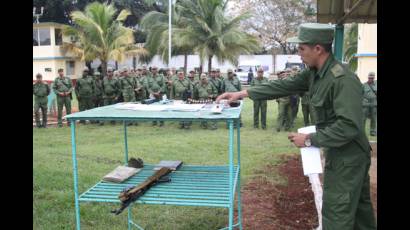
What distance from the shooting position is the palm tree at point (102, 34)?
23500 mm

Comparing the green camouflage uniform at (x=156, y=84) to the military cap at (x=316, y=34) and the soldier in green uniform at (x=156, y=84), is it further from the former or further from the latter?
the military cap at (x=316, y=34)

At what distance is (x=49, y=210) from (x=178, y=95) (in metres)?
8.94

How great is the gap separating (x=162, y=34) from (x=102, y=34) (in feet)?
12.6

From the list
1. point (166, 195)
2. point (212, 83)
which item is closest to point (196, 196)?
point (166, 195)

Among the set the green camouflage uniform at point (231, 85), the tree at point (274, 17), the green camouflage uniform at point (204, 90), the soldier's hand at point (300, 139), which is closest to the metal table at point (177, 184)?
the soldier's hand at point (300, 139)

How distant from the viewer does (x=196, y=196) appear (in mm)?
3176

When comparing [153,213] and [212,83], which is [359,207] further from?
[212,83]

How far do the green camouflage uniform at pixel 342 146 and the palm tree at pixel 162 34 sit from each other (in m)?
18.6

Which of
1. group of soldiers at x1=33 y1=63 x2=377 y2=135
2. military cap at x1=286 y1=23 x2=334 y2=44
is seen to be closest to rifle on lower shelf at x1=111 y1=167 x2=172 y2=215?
military cap at x1=286 y1=23 x2=334 y2=44

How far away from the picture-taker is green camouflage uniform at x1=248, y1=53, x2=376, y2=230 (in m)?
2.52

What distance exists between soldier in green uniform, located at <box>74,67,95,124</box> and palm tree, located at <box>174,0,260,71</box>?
756 cm

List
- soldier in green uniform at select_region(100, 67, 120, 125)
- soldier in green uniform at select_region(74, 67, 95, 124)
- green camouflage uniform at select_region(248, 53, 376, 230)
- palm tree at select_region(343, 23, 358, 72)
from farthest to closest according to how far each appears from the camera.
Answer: palm tree at select_region(343, 23, 358, 72), soldier in green uniform at select_region(100, 67, 120, 125), soldier in green uniform at select_region(74, 67, 95, 124), green camouflage uniform at select_region(248, 53, 376, 230)

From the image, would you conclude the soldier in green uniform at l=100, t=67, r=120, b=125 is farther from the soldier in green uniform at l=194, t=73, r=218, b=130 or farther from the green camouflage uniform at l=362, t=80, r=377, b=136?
the green camouflage uniform at l=362, t=80, r=377, b=136

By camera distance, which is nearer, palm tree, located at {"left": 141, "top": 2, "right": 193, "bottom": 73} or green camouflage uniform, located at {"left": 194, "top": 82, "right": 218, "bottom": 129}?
green camouflage uniform, located at {"left": 194, "top": 82, "right": 218, "bottom": 129}
